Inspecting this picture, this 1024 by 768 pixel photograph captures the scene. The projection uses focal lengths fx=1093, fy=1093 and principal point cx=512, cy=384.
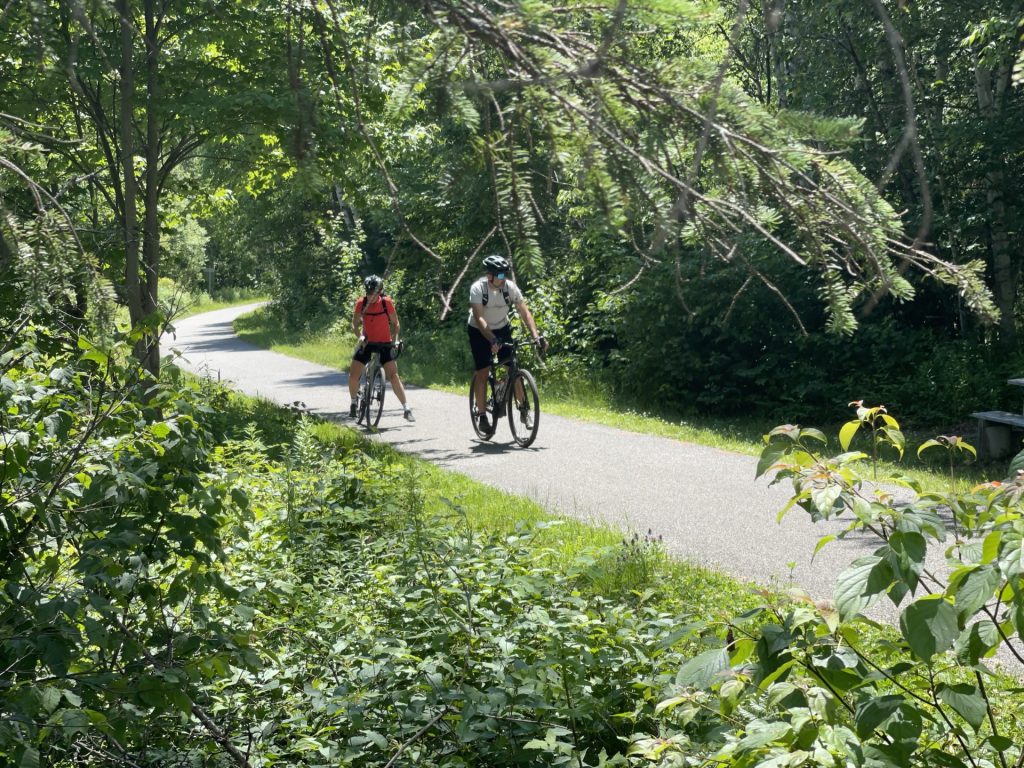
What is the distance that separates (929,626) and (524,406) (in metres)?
9.40

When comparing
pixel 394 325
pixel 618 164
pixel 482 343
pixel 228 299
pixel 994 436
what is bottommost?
pixel 994 436

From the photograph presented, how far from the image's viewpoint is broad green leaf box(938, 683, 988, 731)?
2.32 metres

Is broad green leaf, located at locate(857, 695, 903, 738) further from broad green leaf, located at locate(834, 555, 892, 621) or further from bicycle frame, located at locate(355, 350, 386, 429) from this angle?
bicycle frame, located at locate(355, 350, 386, 429)

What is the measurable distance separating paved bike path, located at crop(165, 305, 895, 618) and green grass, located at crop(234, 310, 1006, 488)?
502mm

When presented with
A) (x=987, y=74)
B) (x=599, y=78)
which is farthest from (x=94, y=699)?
(x=987, y=74)

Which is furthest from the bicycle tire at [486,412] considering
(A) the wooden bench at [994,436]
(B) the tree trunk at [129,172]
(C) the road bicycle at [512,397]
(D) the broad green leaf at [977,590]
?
(D) the broad green leaf at [977,590]

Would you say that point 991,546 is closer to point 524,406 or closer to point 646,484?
point 646,484

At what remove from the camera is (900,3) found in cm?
211

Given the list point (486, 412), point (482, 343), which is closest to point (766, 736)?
point (482, 343)

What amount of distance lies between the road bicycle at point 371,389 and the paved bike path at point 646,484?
0.79ft

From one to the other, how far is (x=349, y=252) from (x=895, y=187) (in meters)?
11.3

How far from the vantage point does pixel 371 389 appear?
1333cm

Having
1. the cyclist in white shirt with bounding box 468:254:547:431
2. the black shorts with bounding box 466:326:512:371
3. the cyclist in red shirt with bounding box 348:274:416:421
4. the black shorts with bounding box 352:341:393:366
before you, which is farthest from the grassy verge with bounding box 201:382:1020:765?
the black shorts with bounding box 352:341:393:366

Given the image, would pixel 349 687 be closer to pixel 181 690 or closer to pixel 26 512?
pixel 181 690
